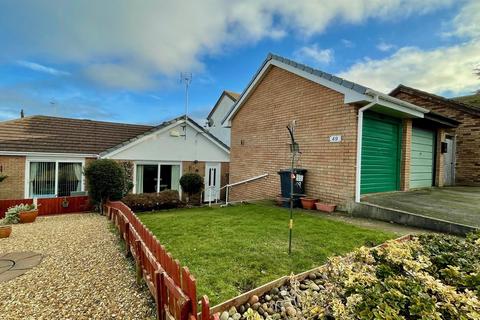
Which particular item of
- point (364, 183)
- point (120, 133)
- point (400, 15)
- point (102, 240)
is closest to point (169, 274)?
point (102, 240)

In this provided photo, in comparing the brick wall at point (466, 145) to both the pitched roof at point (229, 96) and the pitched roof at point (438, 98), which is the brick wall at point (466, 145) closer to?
the pitched roof at point (438, 98)

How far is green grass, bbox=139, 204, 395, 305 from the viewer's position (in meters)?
3.80

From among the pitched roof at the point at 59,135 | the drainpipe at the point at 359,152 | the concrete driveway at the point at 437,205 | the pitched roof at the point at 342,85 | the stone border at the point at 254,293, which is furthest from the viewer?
the pitched roof at the point at 59,135

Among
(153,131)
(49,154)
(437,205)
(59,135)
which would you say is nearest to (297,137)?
(437,205)

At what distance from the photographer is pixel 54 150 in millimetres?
12734

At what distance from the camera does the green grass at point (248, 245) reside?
12.5 feet

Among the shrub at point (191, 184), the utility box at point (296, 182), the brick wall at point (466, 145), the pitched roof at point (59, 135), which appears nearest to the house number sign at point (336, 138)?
the utility box at point (296, 182)

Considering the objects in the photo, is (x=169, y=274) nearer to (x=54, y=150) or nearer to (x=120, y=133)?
(x=54, y=150)

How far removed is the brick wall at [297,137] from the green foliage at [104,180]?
630 cm

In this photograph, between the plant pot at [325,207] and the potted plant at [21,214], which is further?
the potted plant at [21,214]

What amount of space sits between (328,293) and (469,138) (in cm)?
1659

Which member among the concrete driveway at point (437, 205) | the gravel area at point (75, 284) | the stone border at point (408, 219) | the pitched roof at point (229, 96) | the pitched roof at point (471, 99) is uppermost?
the pitched roof at point (229, 96)

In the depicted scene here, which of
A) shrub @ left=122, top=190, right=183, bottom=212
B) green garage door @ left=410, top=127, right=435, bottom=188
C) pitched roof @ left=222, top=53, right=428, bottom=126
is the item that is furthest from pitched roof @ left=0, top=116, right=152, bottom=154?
green garage door @ left=410, top=127, right=435, bottom=188

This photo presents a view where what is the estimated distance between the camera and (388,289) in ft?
7.82
